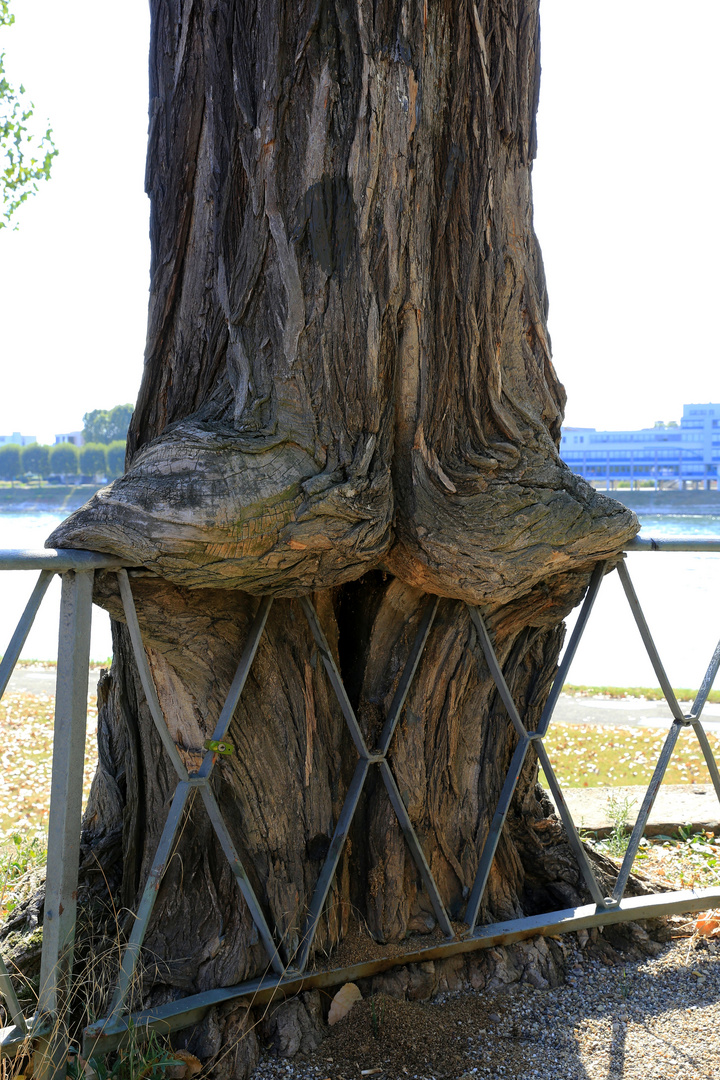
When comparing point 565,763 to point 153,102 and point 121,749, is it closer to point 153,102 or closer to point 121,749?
point 121,749

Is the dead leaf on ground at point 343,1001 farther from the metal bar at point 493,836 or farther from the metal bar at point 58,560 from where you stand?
the metal bar at point 58,560

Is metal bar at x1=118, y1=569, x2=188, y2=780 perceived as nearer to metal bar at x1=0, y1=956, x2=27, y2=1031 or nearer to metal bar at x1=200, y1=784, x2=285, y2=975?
metal bar at x1=200, y1=784, x2=285, y2=975

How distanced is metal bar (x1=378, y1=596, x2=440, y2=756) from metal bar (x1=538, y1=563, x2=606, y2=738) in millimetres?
502

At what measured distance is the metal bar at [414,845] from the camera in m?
2.30

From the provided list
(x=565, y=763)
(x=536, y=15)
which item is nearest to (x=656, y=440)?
(x=565, y=763)

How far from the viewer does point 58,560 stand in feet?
5.37

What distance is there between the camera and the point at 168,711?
219 cm

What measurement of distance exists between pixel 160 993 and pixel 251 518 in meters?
1.35

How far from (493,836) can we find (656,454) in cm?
2646

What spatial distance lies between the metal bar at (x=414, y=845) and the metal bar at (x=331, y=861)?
0.27 ft

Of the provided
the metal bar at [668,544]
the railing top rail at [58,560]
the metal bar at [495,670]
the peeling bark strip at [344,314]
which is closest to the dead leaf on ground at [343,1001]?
the metal bar at [495,670]

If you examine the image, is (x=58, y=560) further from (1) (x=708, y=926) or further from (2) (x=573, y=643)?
(1) (x=708, y=926)

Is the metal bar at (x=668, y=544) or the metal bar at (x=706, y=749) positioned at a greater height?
the metal bar at (x=668, y=544)

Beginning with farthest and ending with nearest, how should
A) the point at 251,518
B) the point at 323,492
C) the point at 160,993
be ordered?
the point at 160,993 < the point at 323,492 < the point at 251,518
